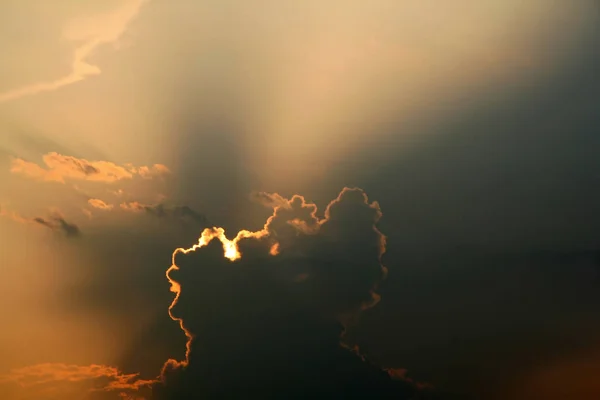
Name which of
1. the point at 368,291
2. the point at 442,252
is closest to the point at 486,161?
the point at 442,252

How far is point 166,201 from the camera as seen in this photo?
348 inches

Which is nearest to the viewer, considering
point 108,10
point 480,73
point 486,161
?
point 108,10

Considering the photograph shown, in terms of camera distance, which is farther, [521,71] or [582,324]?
[582,324]

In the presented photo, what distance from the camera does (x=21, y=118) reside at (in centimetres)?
812

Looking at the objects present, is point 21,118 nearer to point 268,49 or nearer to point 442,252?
point 268,49

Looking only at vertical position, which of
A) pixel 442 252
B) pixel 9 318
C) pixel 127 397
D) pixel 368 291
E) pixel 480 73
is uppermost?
pixel 480 73

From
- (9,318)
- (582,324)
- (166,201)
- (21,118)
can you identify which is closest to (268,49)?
(166,201)

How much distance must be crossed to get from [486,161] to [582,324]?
428 centimetres

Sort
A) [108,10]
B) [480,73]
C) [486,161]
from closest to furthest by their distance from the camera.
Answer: [108,10] < [480,73] < [486,161]

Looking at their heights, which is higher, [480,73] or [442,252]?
[480,73]

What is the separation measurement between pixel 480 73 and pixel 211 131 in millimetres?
5387

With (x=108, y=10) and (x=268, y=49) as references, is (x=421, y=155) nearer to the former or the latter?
(x=268, y=49)

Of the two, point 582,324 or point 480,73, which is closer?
point 480,73

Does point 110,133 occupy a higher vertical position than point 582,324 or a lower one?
higher
